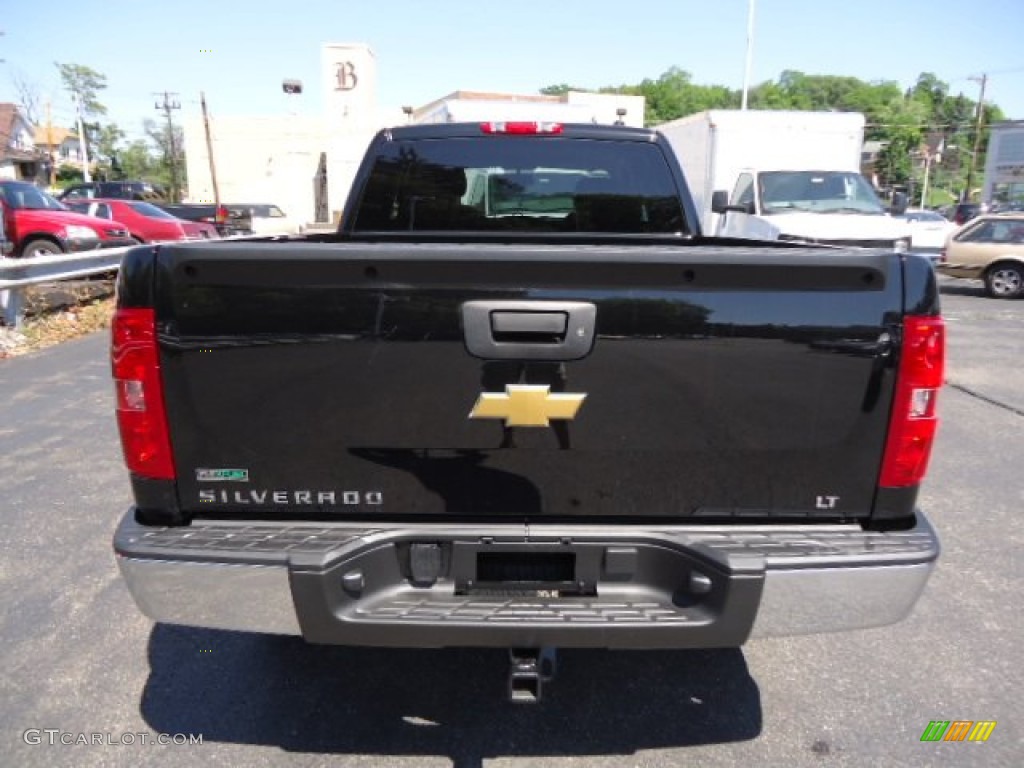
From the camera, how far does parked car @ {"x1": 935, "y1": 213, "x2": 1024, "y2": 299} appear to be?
1548 cm

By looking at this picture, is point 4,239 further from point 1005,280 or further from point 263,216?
point 1005,280

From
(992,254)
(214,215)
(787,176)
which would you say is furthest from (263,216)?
(992,254)

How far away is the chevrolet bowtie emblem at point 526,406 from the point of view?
212cm

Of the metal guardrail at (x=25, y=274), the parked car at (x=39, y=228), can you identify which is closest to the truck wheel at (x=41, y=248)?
the parked car at (x=39, y=228)

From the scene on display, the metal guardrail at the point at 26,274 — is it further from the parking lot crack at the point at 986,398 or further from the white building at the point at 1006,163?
the white building at the point at 1006,163

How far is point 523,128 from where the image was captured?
4.20 metres

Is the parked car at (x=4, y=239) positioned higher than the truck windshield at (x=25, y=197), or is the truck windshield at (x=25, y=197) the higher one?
the truck windshield at (x=25, y=197)

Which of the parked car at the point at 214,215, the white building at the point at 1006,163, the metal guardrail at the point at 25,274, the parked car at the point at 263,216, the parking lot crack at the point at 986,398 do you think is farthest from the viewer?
the white building at the point at 1006,163

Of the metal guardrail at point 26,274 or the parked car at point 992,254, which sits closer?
the metal guardrail at point 26,274

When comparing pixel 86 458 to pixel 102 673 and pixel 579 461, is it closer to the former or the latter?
pixel 102 673

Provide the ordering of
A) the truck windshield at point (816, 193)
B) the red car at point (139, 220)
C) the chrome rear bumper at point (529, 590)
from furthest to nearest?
the red car at point (139, 220), the truck windshield at point (816, 193), the chrome rear bumper at point (529, 590)

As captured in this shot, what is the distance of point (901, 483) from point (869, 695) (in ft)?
3.77

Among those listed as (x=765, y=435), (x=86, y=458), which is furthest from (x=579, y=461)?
(x=86, y=458)

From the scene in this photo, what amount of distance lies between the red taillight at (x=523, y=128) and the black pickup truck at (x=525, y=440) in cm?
228
